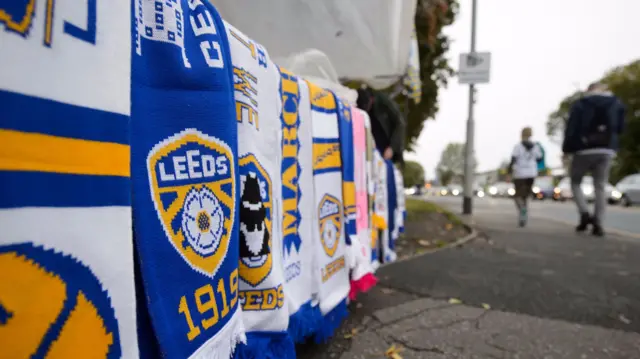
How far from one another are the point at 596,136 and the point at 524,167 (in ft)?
4.89

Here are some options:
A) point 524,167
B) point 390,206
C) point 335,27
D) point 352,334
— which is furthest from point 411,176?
point 352,334

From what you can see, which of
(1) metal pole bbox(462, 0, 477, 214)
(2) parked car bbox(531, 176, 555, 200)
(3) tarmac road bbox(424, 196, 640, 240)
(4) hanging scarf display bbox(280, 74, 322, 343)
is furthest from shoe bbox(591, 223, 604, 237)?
(2) parked car bbox(531, 176, 555, 200)

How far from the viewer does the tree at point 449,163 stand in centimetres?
9287

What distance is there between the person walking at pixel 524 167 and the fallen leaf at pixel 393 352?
522 centimetres

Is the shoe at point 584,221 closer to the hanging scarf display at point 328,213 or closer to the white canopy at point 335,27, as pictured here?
the white canopy at point 335,27

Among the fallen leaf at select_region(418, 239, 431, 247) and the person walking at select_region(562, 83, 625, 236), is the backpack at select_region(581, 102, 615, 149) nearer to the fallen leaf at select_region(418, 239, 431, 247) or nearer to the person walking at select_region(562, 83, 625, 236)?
the person walking at select_region(562, 83, 625, 236)

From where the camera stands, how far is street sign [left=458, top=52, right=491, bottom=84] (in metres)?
7.60

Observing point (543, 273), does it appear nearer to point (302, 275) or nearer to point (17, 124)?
point (302, 275)

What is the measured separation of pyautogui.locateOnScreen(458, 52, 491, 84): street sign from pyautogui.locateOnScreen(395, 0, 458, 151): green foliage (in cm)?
55

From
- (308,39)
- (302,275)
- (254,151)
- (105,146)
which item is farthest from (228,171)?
(308,39)

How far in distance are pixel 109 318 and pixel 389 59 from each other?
3098 millimetres

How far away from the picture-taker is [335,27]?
3.02 metres

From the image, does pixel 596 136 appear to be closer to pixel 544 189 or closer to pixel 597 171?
pixel 597 171

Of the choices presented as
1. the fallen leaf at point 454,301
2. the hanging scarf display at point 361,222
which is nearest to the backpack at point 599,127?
the fallen leaf at point 454,301
